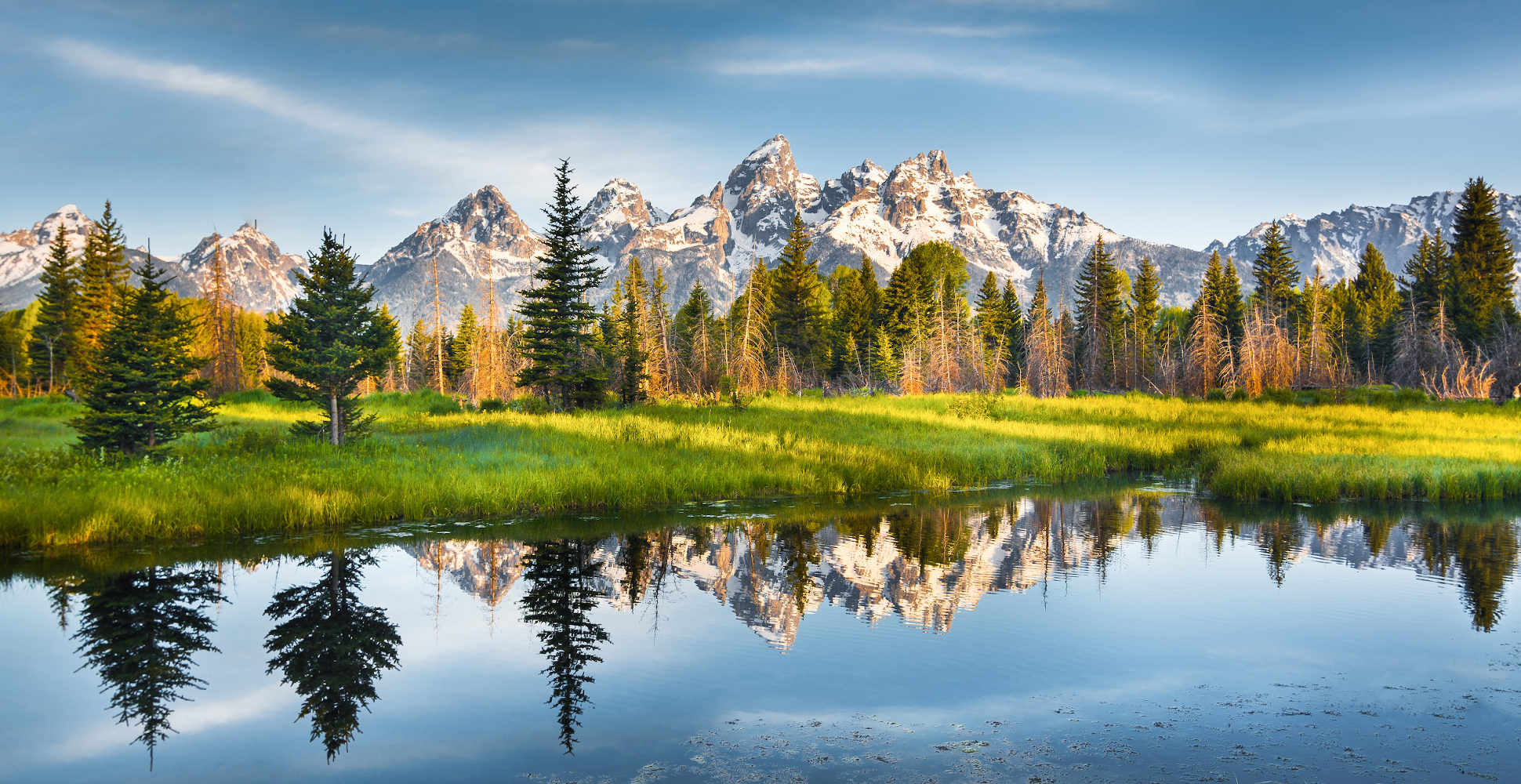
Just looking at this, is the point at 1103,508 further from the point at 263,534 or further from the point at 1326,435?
the point at 263,534

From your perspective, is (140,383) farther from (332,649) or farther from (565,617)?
(565,617)

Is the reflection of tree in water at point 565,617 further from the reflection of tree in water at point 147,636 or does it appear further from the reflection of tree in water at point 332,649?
the reflection of tree in water at point 147,636

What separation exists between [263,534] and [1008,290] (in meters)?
82.3

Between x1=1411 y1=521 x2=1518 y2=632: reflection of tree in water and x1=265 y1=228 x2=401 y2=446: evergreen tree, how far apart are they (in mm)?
22401

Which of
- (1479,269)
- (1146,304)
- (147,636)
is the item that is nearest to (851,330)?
(1146,304)

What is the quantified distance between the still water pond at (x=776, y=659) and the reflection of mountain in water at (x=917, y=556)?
92 mm

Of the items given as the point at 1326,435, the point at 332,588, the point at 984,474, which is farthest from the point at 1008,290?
the point at 332,588

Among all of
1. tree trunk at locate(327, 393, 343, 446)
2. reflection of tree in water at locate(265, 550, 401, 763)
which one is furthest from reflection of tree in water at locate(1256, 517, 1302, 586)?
tree trunk at locate(327, 393, 343, 446)

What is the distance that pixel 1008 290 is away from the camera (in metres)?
86.8

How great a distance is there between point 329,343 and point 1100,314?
245 feet

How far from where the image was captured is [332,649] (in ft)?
29.5

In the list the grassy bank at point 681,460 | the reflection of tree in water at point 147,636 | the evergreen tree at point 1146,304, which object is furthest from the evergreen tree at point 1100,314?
the reflection of tree in water at point 147,636

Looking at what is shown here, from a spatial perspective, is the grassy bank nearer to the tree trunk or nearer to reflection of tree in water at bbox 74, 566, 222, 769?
the tree trunk

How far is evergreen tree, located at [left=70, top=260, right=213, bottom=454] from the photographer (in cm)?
1820
